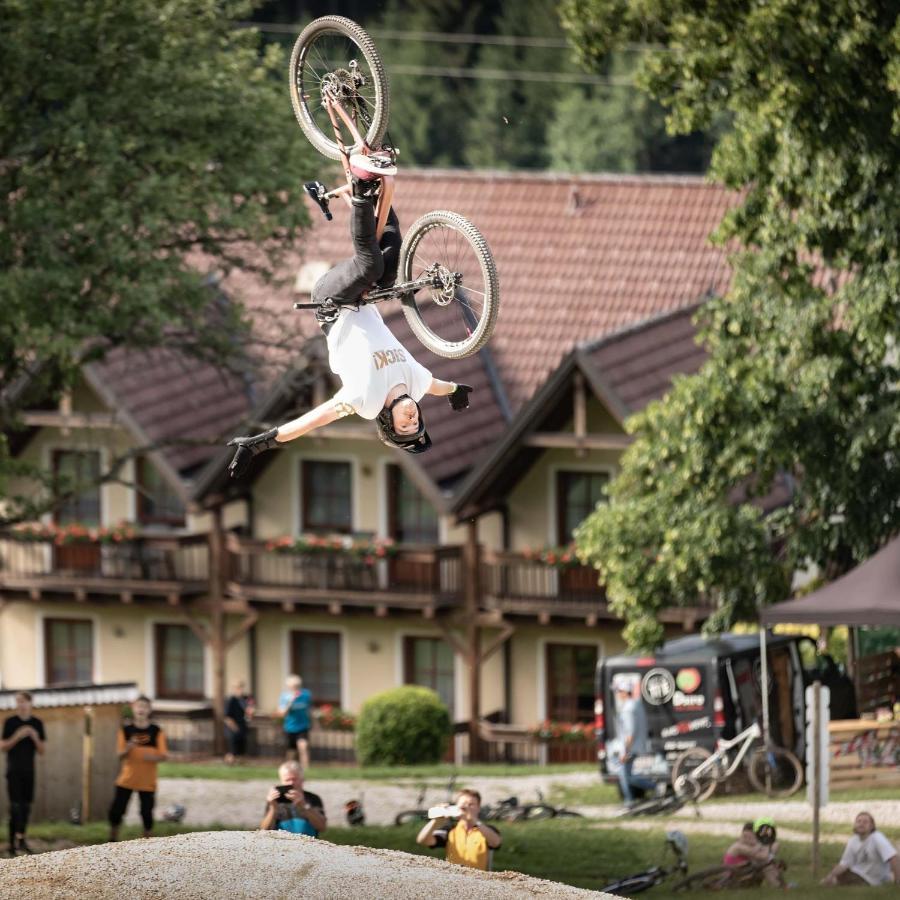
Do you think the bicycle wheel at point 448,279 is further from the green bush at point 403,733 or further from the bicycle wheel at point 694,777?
the green bush at point 403,733

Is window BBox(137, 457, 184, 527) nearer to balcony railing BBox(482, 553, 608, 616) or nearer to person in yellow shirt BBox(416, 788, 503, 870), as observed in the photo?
balcony railing BBox(482, 553, 608, 616)

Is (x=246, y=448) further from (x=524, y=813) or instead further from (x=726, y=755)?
(x=726, y=755)

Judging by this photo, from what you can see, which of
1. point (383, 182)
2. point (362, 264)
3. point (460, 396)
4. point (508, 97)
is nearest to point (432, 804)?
point (460, 396)

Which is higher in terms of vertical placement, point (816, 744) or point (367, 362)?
point (367, 362)

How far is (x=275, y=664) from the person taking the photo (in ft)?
147

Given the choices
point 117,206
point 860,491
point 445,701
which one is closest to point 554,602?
point 445,701

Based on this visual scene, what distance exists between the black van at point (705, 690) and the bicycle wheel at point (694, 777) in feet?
3.60

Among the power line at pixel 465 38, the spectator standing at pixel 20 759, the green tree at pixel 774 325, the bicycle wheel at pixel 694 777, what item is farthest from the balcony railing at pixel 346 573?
the power line at pixel 465 38

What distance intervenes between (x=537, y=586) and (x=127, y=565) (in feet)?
27.3

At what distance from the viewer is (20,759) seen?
81.5 feet

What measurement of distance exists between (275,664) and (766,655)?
55.8ft

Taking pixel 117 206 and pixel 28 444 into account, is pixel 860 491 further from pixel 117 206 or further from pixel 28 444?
pixel 28 444

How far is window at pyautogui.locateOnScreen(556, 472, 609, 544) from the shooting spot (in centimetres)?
4194

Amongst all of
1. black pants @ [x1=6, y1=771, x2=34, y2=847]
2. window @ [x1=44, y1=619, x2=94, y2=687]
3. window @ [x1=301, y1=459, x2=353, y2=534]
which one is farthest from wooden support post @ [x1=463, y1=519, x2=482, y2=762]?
black pants @ [x1=6, y1=771, x2=34, y2=847]
